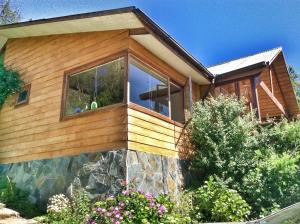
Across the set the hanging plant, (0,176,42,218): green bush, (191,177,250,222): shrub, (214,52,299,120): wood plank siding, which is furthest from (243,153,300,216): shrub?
the hanging plant

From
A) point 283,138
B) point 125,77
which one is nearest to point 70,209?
point 125,77

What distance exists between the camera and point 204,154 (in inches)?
370

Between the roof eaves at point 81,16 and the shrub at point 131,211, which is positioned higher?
the roof eaves at point 81,16

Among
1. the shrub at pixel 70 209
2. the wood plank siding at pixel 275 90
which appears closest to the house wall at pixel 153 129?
the shrub at pixel 70 209

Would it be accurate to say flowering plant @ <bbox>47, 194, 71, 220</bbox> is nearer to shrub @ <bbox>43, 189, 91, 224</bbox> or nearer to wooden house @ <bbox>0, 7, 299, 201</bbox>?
shrub @ <bbox>43, 189, 91, 224</bbox>

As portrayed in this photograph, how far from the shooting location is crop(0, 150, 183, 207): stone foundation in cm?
738

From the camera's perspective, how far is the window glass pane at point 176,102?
10.8 metres

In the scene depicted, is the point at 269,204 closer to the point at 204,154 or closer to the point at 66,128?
the point at 204,154

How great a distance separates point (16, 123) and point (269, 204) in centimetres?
837

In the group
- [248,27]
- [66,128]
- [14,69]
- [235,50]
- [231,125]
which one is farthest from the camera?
[235,50]

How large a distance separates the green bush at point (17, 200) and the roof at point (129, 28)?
4.98 meters

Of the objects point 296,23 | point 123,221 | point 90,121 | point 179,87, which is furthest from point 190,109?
point 296,23

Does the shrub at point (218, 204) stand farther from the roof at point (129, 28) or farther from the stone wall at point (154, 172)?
the roof at point (129, 28)

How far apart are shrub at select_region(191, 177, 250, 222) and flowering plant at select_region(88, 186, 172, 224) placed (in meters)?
1.56
